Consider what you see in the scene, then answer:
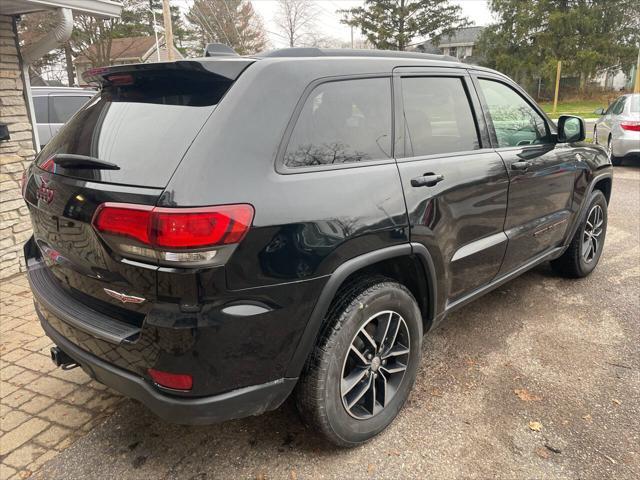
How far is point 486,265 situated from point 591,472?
127cm

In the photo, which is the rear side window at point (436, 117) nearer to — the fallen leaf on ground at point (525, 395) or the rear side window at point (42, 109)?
the fallen leaf on ground at point (525, 395)

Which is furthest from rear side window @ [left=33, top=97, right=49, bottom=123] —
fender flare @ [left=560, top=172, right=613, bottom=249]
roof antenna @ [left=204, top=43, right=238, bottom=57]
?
fender flare @ [left=560, top=172, right=613, bottom=249]

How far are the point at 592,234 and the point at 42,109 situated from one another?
8.55m

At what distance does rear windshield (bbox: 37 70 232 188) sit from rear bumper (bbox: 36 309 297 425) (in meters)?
0.79

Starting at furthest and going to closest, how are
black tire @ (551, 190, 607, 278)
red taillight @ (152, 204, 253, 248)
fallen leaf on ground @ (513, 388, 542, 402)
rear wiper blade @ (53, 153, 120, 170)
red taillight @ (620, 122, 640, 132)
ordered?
red taillight @ (620, 122, 640, 132) → black tire @ (551, 190, 607, 278) → fallen leaf on ground @ (513, 388, 542, 402) → rear wiper blade @ (53, 153, 120, 170) → red taillight @ (152, 204, 253, 248)

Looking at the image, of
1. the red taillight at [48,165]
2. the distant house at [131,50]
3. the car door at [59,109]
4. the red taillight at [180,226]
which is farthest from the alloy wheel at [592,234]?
the distant house at [131,50]

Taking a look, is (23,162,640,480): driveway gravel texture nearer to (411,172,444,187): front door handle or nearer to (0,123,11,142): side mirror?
(411,172,444,187): front door handle

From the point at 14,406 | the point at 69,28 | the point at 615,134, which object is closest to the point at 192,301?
the point at 14,406

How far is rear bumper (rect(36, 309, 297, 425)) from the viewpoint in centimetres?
190

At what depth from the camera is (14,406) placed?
280cm

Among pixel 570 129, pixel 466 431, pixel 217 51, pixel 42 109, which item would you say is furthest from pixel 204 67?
pixel 42 109

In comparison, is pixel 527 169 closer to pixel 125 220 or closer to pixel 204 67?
pixel 204 67

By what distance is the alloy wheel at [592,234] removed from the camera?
443 centimetres

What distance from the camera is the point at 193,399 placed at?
1.90 meters
